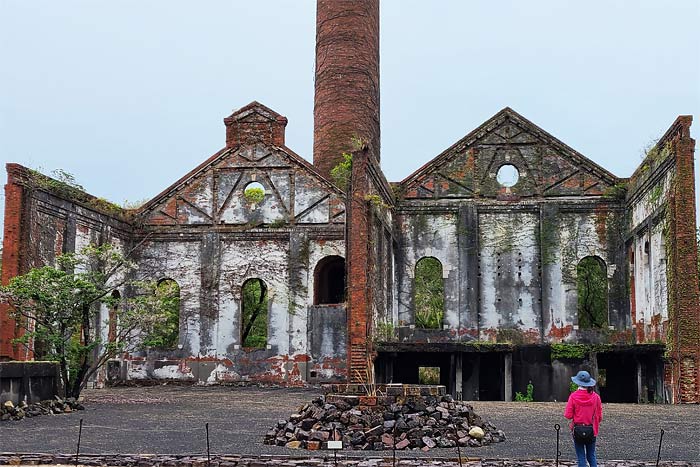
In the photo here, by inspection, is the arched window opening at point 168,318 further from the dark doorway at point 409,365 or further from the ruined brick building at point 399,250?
the dark doorway at point 409,365

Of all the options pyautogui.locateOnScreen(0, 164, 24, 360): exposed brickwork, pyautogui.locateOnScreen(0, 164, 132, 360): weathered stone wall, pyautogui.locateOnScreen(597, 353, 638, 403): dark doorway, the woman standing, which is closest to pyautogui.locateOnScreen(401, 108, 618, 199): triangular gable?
pyautogui.locateOnScreen(597, 353, 638, 403): dark doorway

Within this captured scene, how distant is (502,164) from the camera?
1125 inches

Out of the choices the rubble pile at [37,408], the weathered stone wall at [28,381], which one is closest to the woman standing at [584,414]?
the rubble pile at [37,408]

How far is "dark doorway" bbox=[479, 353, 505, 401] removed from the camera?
85.5 feet

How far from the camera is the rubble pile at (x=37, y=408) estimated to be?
16922mm

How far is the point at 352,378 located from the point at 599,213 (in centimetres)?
1062

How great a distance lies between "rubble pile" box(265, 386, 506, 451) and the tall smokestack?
18393 millimetres

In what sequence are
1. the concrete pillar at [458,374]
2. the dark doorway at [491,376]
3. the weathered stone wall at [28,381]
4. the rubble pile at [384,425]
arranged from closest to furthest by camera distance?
the rubble pile at [384,425] < the weathered stone wall at [28,381] < the concrete pillar at [458,374] < the dark doorway at [491,376]

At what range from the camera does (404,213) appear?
93.1 feet

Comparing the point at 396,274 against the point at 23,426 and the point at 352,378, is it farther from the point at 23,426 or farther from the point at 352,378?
the point at 23,426

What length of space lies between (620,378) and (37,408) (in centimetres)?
1727

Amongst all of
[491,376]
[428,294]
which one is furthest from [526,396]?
[428,294]

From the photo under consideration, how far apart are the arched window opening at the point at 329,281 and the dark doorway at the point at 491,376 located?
5863 mm

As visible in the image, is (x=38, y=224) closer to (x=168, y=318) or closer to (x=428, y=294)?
(x=168, y=318)
